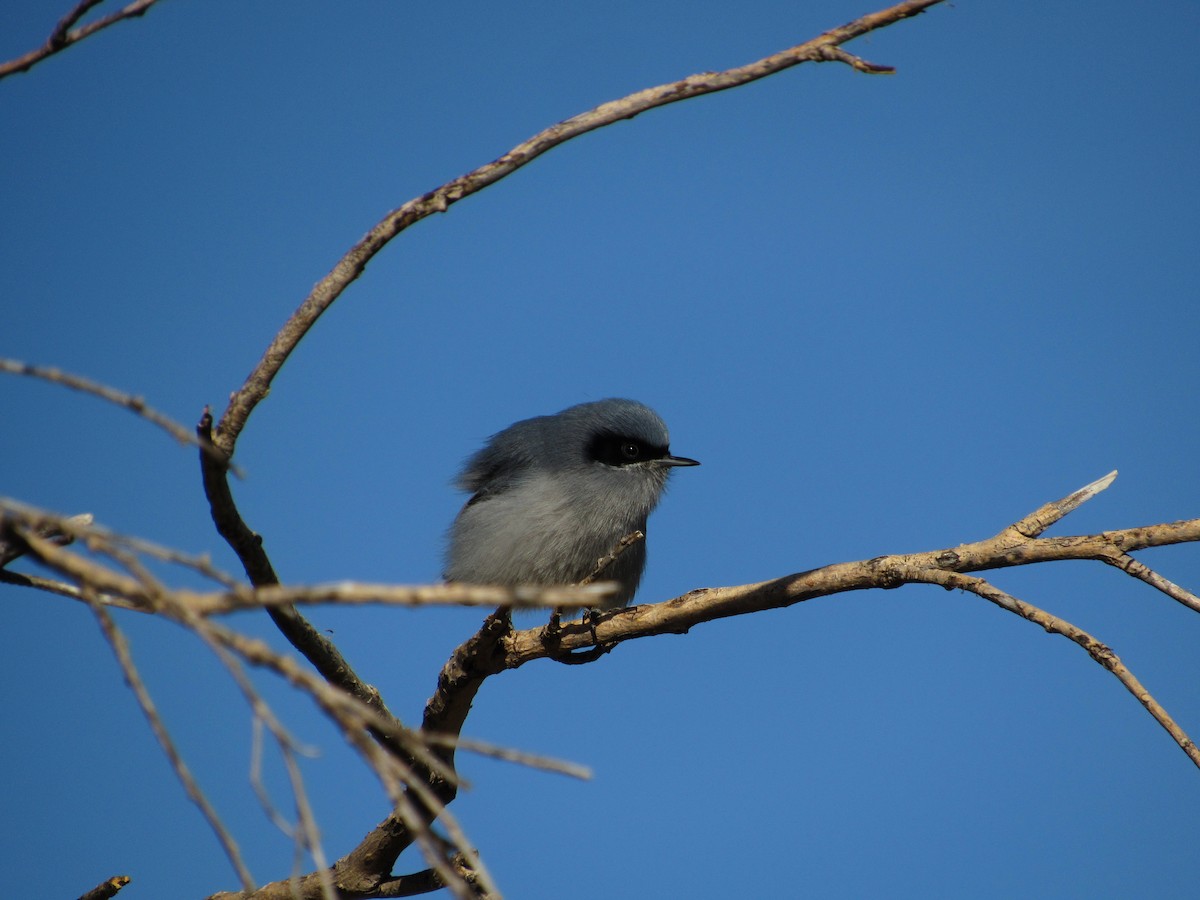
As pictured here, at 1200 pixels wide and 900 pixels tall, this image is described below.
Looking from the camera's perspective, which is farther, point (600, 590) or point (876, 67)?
point (876, 67)

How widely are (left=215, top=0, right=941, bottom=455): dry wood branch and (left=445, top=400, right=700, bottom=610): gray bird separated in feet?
8.66

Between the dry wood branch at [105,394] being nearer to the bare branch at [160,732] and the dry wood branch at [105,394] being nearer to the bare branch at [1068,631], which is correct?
the bare branch at [160,732]

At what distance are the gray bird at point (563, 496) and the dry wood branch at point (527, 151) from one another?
2.64 m

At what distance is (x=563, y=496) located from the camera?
18.4ft

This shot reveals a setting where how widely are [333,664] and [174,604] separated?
2640 mm

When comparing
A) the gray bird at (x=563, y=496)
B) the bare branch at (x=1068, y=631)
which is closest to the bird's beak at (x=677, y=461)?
the gray bird at (x=563, y=496)

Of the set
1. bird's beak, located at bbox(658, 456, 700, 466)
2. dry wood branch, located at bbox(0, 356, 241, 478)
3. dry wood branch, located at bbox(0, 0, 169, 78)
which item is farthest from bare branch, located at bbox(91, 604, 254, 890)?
bird's beak, located at bbox(658, 456, 700, 466)

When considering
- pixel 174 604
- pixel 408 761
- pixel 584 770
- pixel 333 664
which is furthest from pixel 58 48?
pixel 408 761

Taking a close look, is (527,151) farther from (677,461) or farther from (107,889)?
(677,461)

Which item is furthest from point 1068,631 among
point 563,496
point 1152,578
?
point 563,496

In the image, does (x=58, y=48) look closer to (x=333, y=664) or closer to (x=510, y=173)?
(x=510, y=173)

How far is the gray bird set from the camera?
5.43 metres

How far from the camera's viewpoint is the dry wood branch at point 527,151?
252cm

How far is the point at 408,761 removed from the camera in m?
4.47
